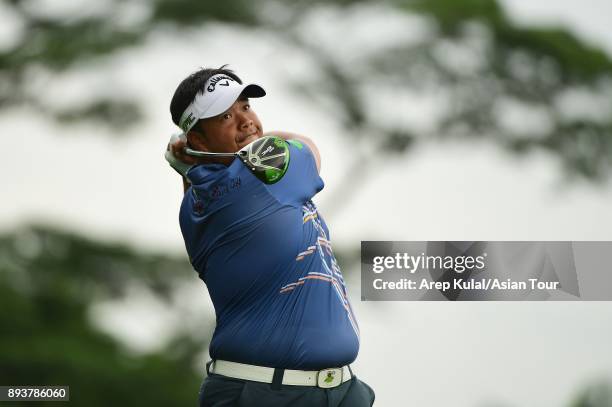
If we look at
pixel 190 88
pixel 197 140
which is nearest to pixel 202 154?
pixel 197 140

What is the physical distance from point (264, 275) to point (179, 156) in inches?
16.9

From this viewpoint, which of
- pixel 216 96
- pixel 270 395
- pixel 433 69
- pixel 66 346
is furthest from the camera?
pixel 433 69

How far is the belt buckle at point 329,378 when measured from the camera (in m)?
2.38

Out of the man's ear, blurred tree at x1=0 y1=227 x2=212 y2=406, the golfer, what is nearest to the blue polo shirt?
the golfer

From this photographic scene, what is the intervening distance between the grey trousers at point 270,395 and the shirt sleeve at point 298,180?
0.41m

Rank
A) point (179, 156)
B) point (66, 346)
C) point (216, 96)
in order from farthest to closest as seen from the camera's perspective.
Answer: point (66, 346)
point (179, 156)
point (216, 96)

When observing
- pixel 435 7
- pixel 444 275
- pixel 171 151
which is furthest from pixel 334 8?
pixel 171 151

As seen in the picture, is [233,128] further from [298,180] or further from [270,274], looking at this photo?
[270,274]

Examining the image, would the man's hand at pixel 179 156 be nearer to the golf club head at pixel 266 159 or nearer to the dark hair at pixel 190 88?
the dark hair at pixel 190 88

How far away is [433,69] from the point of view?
1167 centimetres

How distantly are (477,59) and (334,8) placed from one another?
5.77 feet

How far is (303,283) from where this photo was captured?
239 centimetres

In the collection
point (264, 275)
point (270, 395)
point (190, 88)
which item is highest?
point (190, 88)

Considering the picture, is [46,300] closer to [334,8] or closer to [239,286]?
[334,8]
